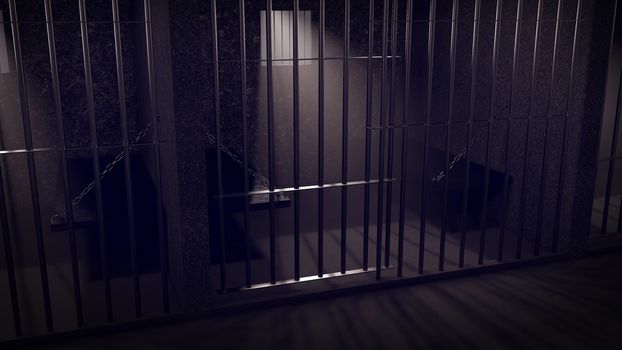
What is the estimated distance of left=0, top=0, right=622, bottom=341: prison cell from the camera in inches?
145

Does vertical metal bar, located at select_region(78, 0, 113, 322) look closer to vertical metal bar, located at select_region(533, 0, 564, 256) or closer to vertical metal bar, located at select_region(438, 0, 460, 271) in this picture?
vertical metal bar, located at select_region(438, 0, 460, 271)

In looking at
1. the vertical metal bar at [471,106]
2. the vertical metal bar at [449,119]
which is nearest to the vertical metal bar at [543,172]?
the vertical metal bar at [471,106]

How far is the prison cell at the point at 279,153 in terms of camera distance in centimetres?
368

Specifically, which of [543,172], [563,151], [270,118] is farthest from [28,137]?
[563,151]

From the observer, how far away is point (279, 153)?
734cm

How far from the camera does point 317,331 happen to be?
3.74 m

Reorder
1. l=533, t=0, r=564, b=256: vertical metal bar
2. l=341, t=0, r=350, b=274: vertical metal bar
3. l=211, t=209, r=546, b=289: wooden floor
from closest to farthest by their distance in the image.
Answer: l=341, t=0, r=350, b=274: vertical metal bar → l=533, t=0, r=564, b=256: vertical metal bar → l=211, t=209, r=546, b=289: wooden floor

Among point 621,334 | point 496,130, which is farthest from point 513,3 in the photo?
point 621,334

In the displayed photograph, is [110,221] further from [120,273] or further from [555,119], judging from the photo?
[555,119]

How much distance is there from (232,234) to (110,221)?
991mm

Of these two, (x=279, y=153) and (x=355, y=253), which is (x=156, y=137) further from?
(x=279, y=153)

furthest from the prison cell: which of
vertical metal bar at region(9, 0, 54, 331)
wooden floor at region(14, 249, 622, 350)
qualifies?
wooden floor at region(14, 249, 622, 350)

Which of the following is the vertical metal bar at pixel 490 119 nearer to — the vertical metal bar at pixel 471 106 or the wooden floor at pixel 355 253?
the vertical metal bar at pixel 471 106

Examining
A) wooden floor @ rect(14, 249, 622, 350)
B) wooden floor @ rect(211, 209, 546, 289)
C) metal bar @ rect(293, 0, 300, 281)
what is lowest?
wooden floor @ rect(14, 249, 622, 350)
